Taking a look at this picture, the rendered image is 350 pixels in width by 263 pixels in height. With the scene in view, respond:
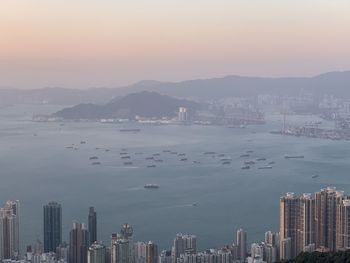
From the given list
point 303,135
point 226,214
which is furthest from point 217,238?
point 303,135

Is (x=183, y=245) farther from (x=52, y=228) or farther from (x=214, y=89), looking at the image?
(x=214, y=89)

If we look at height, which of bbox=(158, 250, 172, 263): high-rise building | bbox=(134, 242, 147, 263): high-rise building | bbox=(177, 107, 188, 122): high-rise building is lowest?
bbox=(158, 250, 172, 263): high-rise building

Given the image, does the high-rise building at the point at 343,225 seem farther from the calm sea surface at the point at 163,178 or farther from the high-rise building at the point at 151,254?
the high-rise building at the point at 151,254

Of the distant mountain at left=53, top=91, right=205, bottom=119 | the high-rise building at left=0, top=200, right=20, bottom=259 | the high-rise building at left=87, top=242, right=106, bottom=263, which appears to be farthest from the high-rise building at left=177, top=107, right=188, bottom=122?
the high-rise building at left=87, top=242, right=106, bottom=263

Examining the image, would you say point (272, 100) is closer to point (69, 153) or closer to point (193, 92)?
point (193, 92)

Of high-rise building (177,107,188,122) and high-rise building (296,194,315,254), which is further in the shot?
high-rise building (177,107,188,122)

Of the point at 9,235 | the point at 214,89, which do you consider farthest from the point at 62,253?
the point at 214,89

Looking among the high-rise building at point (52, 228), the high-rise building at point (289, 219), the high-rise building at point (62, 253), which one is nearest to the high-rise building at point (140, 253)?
the high-rise building at point (62, 253)

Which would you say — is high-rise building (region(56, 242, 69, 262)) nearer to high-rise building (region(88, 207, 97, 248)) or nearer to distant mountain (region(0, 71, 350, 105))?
high-rise building (region(88, 207, 97, 248))
